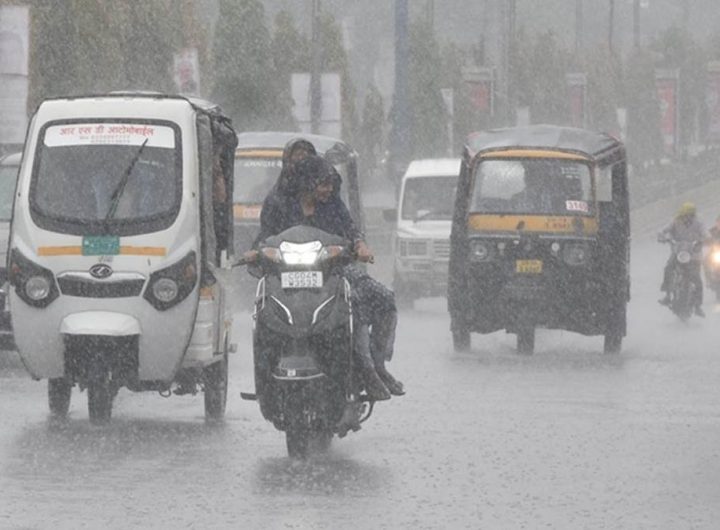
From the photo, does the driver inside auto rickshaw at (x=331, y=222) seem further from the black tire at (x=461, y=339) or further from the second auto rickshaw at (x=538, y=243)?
the black tire at (x=461, y=339)

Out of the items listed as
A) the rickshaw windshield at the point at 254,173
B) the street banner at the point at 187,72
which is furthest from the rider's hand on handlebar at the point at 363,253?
the street banner at the point at 187,72

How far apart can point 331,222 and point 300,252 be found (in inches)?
28.5

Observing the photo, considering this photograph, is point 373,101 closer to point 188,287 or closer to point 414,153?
point 414,153

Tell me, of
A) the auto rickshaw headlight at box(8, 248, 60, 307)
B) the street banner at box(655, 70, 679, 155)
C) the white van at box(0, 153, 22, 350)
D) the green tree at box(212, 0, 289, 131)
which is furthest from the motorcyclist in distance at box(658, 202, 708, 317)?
the street banner at box(655, 70, 679, 155)

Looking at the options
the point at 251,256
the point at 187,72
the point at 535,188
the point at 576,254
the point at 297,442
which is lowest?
the point at 297,442

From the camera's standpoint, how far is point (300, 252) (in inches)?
525

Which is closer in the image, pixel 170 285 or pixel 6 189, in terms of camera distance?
pixel 170 285

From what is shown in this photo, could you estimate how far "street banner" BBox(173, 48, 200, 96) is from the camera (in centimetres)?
3778

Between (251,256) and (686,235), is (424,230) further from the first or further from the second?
(251,256)

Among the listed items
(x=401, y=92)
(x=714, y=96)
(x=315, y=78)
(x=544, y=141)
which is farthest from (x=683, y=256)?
(x=714, y=96)

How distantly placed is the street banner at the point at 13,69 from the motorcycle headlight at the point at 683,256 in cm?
837

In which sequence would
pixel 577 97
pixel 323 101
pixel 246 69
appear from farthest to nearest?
pixel 577 97, pixel 246 69, pixel 323 101

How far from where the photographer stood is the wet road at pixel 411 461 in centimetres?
1113

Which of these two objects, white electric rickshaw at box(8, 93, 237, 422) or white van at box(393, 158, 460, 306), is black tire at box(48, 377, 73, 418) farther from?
white van at box(393, 158, 460, 306)
